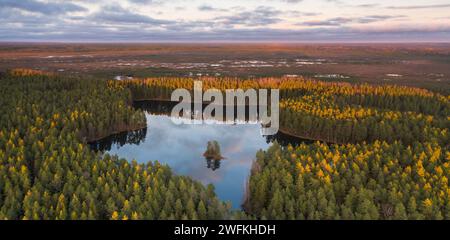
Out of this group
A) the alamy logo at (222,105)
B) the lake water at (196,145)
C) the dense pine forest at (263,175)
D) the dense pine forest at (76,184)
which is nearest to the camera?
the dense pine forest at (76,184)

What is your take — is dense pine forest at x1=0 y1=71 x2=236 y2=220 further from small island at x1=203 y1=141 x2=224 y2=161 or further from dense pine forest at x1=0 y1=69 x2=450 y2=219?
small island at x1=203 y1=141 x2=224 y2=161

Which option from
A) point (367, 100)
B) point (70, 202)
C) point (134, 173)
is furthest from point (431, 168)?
point (367, 100)

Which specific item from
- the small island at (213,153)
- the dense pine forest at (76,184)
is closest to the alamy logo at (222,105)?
the small island at (213,153)

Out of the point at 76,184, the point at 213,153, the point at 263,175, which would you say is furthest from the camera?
the point at 213,153

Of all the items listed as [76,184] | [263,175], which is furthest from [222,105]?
[76,184]

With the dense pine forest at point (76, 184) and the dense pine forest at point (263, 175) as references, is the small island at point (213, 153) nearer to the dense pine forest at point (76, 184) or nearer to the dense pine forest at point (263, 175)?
the dense pine forest at point (263, 175)

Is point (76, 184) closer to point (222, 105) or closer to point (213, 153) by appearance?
point (213, 153)
